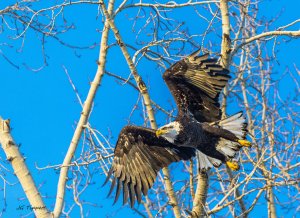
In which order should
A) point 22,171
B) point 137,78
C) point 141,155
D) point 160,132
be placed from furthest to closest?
point 141,155, point 160,132, point 137,78, point 22,171

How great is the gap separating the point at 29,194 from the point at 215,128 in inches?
75.1

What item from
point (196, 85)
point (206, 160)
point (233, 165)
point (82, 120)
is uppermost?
point (82, 120)

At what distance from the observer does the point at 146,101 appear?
6.02 meters

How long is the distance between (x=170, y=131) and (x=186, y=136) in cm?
17

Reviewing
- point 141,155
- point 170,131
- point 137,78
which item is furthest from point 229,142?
point 137,78

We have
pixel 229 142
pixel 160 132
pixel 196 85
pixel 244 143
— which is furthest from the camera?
pixel 196 85

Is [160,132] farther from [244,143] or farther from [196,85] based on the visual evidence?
[244,143]

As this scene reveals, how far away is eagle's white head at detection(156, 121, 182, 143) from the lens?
620 cm

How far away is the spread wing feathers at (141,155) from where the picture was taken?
6449 mm

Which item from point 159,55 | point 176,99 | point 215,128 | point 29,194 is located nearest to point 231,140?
point 215,128

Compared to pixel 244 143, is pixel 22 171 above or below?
above

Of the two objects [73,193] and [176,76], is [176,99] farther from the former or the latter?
[73,193]

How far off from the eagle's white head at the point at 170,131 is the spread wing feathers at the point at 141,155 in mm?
191

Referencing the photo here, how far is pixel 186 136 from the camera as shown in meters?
6.36
